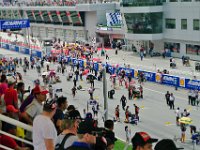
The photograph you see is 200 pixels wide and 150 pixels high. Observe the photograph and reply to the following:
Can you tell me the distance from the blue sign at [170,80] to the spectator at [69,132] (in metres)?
32.8

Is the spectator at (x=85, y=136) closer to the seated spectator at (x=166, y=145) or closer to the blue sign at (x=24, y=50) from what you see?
the seated spectator at (x=166, y=145)

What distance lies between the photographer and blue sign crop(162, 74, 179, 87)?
126ft

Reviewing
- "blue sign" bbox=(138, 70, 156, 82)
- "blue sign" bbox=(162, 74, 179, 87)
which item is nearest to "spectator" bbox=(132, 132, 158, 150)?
"blue sign" bbox=(162, 74, 179, 87)

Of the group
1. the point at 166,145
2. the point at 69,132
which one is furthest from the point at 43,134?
the point at 166,145

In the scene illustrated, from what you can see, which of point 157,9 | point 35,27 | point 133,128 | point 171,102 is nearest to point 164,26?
point 157,9

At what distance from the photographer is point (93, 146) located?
5680mm

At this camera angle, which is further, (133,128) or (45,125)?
(133,128)

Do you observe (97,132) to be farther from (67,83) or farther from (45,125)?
(67,83)

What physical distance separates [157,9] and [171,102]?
28163 millimetres

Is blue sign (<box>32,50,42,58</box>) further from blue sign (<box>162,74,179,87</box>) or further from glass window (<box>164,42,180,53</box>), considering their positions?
blue sign (<box>162,74,179,87</box>)

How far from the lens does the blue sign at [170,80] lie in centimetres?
3834

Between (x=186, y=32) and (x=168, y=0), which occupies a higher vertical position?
(x=168, y=0)

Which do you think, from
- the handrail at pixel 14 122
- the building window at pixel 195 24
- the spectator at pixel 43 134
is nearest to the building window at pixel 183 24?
the building window at pixel 195 24

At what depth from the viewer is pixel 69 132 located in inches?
232
